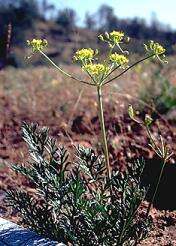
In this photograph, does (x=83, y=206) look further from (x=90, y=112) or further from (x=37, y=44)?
(x=90, y=112)

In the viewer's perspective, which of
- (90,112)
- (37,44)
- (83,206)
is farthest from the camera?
(90,112)

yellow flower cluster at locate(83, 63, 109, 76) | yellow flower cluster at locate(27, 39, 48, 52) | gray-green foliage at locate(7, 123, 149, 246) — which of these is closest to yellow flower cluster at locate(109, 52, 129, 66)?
yellow flower cluster at locate(83, 63, 109, 76)

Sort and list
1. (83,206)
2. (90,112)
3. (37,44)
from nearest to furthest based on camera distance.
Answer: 1. (83,206)
2. (37,44)
3. (90,112)

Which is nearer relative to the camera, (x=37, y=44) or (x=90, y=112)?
(x=37, y=44)

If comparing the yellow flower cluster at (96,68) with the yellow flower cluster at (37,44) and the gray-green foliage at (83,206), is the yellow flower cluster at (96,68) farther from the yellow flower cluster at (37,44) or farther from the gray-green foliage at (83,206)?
the gray-green foliage at (83,206)

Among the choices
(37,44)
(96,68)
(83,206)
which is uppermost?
(37,44)

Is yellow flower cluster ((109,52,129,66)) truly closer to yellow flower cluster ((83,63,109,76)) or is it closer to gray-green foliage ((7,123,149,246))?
yellow flower cluster ((83,63,109,76))

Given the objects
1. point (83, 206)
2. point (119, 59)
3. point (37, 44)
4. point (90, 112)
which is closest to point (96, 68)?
point (119, 59)

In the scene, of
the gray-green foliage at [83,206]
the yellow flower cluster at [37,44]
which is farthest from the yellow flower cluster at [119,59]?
the gray-green foliage at [83,206]

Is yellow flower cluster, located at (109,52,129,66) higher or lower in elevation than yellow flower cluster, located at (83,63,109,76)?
higher

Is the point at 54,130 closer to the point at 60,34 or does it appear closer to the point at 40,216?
the point at 40,216

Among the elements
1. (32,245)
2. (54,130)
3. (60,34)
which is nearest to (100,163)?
(32,245)

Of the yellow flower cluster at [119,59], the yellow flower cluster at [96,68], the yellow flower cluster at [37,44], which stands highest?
the yellow flower cluster at [37,44]

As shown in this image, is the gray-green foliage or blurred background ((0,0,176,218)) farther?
blurred background ((0,0,176,218))
